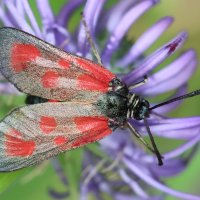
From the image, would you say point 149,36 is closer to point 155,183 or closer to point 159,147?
point 155,183

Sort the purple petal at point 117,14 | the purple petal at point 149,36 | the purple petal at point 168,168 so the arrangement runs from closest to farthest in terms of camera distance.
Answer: the purple petal at point 149,36 → the purple petal at point 168,168 → the purple petal at point 117,14

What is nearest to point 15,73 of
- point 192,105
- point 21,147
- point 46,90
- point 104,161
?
point 46,90

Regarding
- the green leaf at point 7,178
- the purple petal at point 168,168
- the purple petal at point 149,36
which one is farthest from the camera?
the purple petal at point 168,168

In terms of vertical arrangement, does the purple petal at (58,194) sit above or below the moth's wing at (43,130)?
below

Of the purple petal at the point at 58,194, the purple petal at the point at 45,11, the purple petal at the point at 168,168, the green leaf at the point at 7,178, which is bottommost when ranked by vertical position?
the purple petal at the point at 58,194

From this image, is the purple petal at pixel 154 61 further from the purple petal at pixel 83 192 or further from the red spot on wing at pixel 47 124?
the purple petal at pixel 83 192

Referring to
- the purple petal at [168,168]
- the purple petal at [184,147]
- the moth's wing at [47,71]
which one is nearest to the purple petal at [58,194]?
the purple petal at [168,168]

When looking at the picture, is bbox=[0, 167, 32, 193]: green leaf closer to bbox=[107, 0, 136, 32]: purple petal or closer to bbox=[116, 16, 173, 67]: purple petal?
bbox=[116, 16, 173, 67]: purple petal

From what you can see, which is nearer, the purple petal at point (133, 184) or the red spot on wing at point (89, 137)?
the red spot on wing at point (89, 137)

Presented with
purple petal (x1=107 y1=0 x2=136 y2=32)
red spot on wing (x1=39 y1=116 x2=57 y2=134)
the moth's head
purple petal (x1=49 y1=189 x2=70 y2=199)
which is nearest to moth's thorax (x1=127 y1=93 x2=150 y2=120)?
the moth's head
